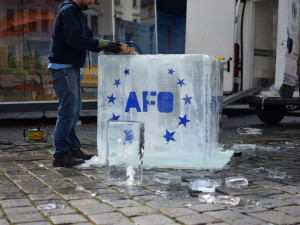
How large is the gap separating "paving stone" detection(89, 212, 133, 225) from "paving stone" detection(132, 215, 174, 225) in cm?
6

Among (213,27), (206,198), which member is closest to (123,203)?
(206,198)

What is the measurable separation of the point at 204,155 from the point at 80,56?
156 cm

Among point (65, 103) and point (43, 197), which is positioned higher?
point (65, 103)

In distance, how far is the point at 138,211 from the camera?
3.08 metres

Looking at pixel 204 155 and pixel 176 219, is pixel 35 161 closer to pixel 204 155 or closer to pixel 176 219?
pixel 204 155

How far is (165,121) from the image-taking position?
461cm

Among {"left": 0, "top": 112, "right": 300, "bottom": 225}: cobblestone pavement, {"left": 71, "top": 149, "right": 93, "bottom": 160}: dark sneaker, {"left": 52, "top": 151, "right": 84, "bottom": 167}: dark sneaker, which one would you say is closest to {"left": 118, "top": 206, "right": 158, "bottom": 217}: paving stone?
{"left": 0, "top": 112, "right": 300, "bottom": 225}: cobblestone pavement

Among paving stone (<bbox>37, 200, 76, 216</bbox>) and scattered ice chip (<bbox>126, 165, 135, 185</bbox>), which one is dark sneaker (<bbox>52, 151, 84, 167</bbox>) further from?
paving stone (<bbox>37, 200, 76, 216</bbox>)

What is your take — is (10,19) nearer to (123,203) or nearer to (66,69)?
(66,69)

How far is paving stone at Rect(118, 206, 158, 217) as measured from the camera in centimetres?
302

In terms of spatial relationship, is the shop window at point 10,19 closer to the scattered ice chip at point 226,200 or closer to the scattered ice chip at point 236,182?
the scattered ice chip at point 236,182

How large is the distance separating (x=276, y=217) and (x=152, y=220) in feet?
2.53

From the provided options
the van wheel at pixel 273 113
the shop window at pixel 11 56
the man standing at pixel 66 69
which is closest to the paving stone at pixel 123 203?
the man standing at pixel 66 69

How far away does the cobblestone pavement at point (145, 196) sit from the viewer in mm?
2951
